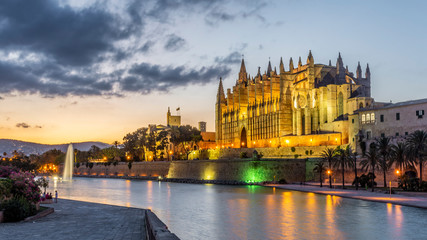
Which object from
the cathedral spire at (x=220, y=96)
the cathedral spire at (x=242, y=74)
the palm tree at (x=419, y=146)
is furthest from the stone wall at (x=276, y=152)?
the cathedral spire at (x=242, y=74)

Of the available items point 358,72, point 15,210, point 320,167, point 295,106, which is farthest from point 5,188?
point 295,106

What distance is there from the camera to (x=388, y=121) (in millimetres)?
49688

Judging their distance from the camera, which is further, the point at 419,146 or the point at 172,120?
the point at 172,120

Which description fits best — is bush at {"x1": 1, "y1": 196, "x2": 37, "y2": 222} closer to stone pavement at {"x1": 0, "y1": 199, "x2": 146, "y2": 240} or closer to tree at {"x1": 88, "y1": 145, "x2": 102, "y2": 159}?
stone pavement at {"x1": 0, "y1": 199, "x2": 146, "y2": 240}

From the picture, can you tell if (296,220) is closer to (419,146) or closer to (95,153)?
(419,146)

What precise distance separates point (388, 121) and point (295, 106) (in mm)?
25823

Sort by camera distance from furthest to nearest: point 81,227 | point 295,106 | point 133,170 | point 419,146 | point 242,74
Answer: point 242,74, point 133,170, point 295,106, point 419,146, point 81,227

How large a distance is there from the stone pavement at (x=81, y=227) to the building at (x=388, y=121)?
36.8 meters

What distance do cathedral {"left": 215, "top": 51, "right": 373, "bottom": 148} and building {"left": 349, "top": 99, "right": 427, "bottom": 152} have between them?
2.36 metres

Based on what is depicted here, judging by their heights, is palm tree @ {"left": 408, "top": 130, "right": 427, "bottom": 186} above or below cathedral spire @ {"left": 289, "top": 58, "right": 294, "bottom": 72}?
below

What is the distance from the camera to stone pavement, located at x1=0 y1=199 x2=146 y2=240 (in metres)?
12.9

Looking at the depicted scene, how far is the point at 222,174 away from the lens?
65438mm

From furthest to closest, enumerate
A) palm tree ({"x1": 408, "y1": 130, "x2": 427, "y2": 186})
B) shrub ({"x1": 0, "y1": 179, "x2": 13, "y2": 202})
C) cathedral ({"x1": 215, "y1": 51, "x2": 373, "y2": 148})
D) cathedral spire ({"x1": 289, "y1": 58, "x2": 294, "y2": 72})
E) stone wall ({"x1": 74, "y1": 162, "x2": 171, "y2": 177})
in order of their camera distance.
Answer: stone wall ({"x1": 74, "y1": 162, "x2": 171, "y2": 177})
cathedral spire ({"x1": 289, "y1": 58, "x2": 294, "y2": 72})
cathedral ({"x1": 215, "y1": 51, "x2": 373, "y2": 148})
palm tree ({"x1": 408, "y1": 130, "x2": 427, "y2": 186})
shrub ({"x1": 0, "y1": 179, "x2": 13, "y2": 202})

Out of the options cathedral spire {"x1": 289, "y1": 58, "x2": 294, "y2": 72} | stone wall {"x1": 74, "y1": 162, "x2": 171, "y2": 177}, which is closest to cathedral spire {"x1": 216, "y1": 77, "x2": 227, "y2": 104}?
cathedral spire {"x1": 289, "y1": 58, "x2": 294, "y2": 72}
